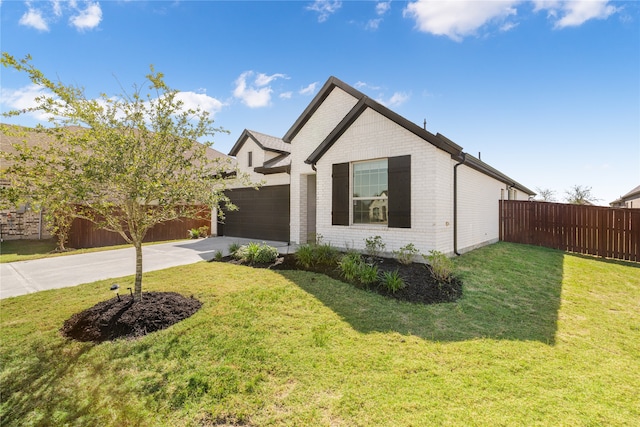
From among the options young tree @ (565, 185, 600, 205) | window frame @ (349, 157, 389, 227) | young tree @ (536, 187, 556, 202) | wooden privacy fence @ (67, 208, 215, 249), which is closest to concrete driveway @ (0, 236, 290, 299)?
wooden privacy fence @ (67, 208, 215, 249)

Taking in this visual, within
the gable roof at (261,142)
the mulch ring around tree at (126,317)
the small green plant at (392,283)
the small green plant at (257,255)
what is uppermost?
the gable roof at (261,142)

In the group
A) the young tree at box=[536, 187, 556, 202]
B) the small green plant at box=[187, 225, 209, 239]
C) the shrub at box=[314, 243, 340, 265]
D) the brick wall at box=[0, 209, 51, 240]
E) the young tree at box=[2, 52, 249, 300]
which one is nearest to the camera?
the young tree at box=[2, 52, 249, 300]

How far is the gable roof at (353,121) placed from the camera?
272 inches

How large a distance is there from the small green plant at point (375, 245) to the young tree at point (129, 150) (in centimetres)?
450

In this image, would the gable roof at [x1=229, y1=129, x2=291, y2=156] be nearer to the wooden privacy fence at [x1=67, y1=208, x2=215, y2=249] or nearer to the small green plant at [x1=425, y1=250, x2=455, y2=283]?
the wooden privacy fence at [x1=67, y1=208, x2=215, y2=249]

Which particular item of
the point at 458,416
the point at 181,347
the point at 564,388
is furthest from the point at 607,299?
the point at 181,347

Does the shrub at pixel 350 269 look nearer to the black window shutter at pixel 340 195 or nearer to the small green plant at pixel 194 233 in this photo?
the black window shutter at pixel 340 195

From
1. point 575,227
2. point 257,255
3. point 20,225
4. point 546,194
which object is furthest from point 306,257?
point 546,194

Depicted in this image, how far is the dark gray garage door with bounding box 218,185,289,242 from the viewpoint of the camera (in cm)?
1158

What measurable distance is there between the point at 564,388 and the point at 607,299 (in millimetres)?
4380

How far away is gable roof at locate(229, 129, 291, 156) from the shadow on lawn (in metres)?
7.93

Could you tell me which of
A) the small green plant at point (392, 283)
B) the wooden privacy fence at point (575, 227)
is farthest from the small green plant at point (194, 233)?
the wooden privacy fence at point (575, 227)

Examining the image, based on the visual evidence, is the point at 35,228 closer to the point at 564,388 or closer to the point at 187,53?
the point at 187,53

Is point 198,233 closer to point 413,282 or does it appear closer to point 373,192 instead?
point 373,192
